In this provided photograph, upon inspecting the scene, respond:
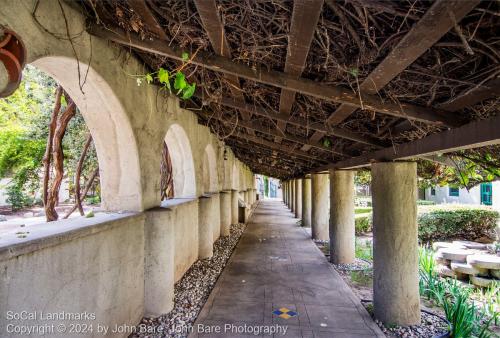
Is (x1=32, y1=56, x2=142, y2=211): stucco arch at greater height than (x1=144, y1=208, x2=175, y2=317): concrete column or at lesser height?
greater

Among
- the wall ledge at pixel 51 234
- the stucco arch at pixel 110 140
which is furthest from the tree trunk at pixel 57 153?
the wall ledge at pixel 51 234

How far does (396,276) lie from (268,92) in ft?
9.37

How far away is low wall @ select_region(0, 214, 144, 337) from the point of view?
1.84 meters

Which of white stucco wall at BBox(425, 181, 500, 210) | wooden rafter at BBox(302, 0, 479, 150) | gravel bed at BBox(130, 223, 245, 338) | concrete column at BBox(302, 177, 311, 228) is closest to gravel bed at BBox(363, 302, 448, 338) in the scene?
gravel bed at BBox(130, 223, 245, 338)

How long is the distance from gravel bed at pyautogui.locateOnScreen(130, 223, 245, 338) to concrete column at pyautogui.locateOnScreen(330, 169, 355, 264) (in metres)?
2.55

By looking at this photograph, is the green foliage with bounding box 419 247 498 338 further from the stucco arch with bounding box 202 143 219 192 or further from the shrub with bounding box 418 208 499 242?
the shrub with bounding box 418 208 499 242

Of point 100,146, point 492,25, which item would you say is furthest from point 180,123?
point 492,25

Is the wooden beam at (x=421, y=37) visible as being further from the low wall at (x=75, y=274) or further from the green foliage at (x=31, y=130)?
the green foliage at (x=31, y=130)

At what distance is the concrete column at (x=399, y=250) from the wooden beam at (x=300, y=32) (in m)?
2.30

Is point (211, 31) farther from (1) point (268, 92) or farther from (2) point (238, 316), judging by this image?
(2) point (238, 316)

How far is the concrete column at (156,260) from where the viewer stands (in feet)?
12.4

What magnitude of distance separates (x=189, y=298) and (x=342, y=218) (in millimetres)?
3936

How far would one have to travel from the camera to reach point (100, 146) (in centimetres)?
342

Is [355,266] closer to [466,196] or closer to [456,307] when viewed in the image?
[456,307]
